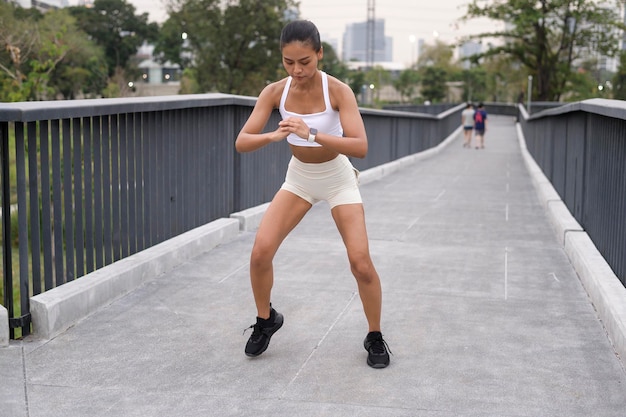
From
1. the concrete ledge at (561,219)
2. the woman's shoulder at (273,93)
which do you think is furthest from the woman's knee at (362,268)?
the concrete ledge at (561,219)

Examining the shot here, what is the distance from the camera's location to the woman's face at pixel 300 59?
13.8 ft

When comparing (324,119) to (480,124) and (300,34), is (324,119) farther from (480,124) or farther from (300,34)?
(480,124)

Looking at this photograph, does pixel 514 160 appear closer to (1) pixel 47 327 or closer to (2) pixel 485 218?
(2) pixel 485 218

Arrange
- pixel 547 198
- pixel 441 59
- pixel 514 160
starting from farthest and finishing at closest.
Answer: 1. pixel 441 59
2. pixel 514 160
3. pixel 547 198

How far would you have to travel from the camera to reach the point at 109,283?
569cm

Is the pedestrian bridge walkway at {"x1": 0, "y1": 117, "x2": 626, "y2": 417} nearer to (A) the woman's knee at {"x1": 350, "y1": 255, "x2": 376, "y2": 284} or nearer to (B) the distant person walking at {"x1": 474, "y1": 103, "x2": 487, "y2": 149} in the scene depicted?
(A) the woman's knee at {"x1": 350, "y1": 255, "x2": 376, "y2": 284}

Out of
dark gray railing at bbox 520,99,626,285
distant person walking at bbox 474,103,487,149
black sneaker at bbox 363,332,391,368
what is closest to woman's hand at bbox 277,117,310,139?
black sneaker at bbox 363,332,391,368

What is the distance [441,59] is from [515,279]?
13730cm

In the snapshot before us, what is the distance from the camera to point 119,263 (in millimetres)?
6074

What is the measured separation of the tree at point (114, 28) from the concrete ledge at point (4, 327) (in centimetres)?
9444

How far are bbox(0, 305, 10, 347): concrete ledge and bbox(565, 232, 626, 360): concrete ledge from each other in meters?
3.32

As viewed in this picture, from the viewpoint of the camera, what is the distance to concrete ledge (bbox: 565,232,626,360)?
4910 mm

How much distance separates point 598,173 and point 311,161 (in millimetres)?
3576

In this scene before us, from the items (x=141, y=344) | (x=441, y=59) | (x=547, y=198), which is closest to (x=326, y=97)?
(x=141, y=344)
